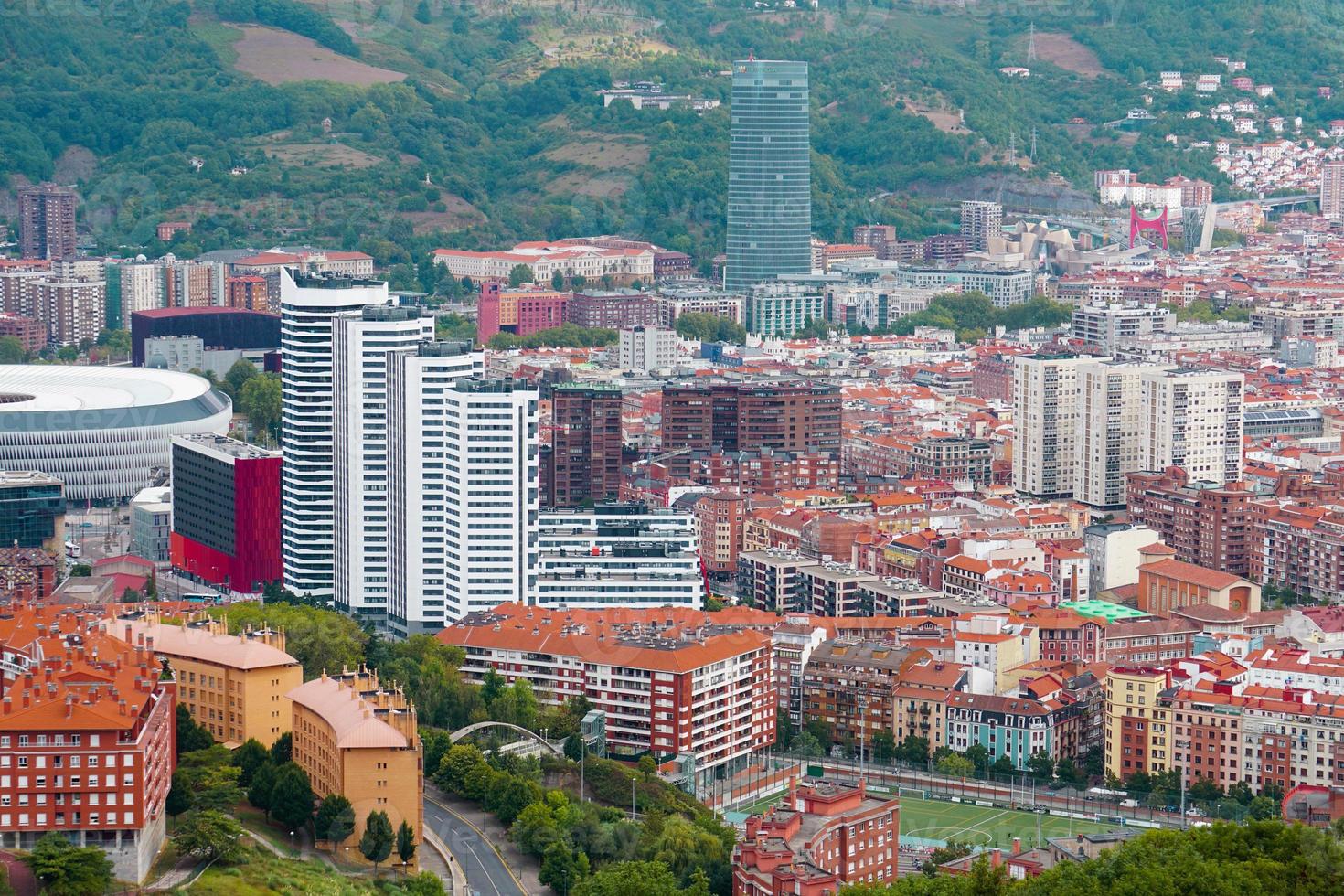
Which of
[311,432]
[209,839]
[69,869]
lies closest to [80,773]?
[69,869]

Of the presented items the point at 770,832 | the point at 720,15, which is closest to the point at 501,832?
the point at 770,832

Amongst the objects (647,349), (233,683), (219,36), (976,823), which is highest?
(219,36)

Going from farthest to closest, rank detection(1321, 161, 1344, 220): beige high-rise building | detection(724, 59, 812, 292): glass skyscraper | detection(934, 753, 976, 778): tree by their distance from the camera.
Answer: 1. detection(1321, 161, 1344, 220): beige high-rise building
2. detection(724, 59, 812, 292): glass skyscraper
3. detection(934, 753, 976, 778): tree

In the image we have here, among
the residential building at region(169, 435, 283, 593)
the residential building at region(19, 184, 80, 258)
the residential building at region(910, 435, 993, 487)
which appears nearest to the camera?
the residential building at region(169, 435, 283, 593)

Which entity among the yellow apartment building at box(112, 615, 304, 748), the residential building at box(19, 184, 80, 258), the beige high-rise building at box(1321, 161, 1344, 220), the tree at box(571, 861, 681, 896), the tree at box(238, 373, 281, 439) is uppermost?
the beige high-rise building at box(1321, 161, 1344, 220)

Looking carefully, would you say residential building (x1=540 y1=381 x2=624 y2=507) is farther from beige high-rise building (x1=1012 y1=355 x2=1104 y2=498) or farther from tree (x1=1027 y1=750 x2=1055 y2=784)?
tree (x1=1027 y1=750 x2=1055 y2=784)

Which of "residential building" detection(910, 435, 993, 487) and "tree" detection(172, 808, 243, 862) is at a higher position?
"residential building" detection(910, 435, 993, 487)

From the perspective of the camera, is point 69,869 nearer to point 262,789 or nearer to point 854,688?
point 262,789

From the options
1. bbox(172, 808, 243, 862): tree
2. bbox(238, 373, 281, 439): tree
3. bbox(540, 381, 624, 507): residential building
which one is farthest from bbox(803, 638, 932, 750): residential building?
bbox(238, 373, 281, 439): tree
